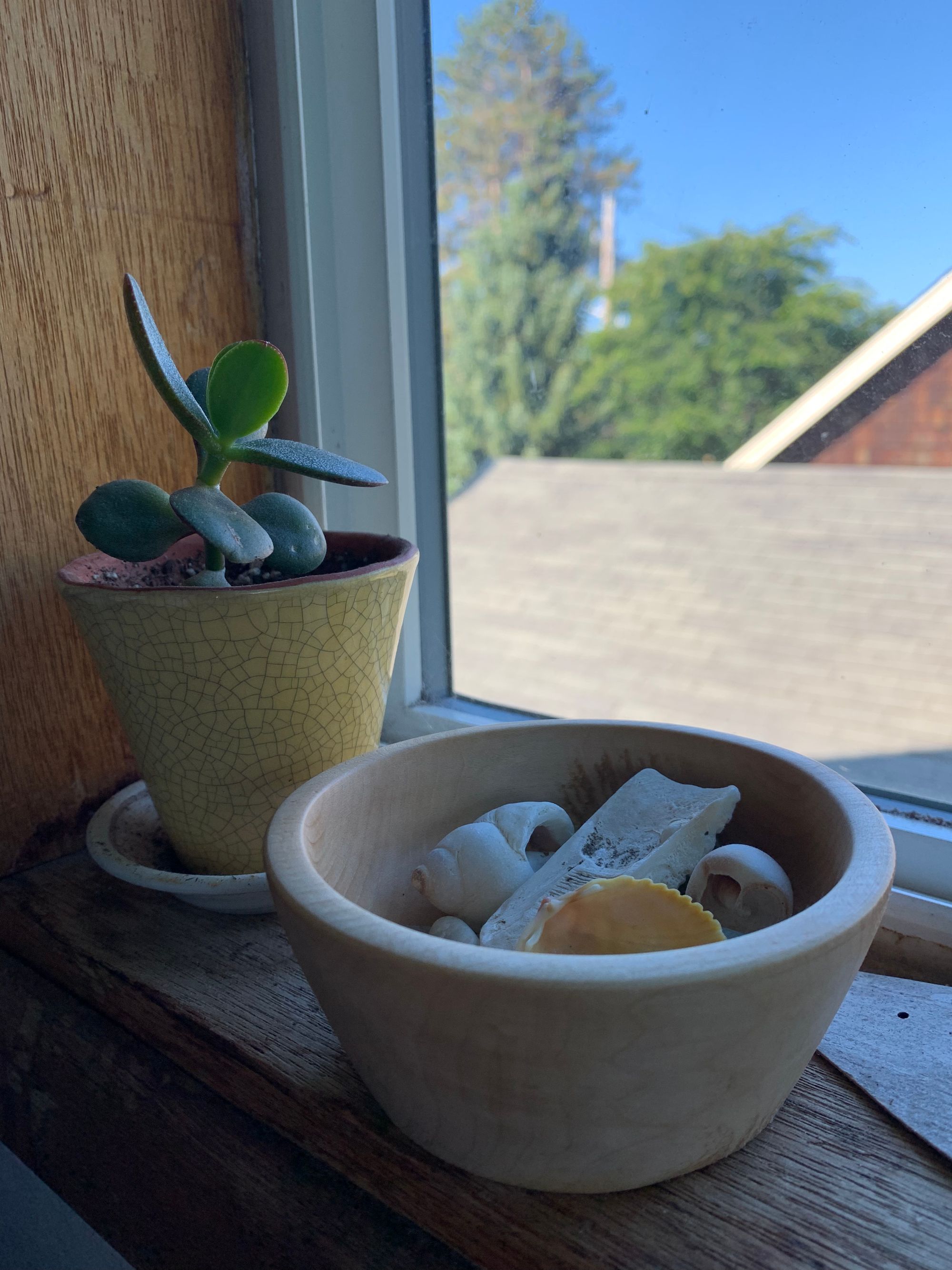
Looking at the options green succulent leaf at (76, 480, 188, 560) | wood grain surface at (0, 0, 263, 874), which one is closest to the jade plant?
green succulent leaf at (76, 480, 188, 560)

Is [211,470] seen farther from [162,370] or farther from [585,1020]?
[585,1020]

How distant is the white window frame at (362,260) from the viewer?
0.65 metres

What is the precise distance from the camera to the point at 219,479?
478 mm

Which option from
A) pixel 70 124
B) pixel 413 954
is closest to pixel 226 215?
pixel 70 124

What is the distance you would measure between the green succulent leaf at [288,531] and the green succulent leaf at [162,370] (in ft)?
0.14

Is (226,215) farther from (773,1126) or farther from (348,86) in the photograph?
(773,1126)

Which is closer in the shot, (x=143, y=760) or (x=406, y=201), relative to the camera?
(x=143, y=760)

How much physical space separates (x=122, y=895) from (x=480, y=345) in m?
0.60

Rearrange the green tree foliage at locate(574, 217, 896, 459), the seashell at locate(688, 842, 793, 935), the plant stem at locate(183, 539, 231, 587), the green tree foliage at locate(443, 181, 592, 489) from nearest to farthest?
1. the seashell at locate(688, 842, 793, 935)
2. the plant stem at locate(183, 539, 231, 587)
3. the green tree foliage at locate(574, 217, 896, 459)
4. the green tree foliage at locate(443, 181, 592, 489)

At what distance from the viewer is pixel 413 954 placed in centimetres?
28

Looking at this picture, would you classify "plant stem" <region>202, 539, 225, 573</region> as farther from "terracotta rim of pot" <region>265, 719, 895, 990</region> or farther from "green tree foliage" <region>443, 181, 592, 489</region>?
"green tree foliage" <region>443, 181, 592, 489</region>

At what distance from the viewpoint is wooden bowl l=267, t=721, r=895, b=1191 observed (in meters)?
0.27

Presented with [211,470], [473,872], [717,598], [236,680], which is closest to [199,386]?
[211,470]

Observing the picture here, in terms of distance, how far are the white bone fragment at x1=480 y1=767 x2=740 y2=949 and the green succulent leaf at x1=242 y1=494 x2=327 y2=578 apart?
0.20 m
